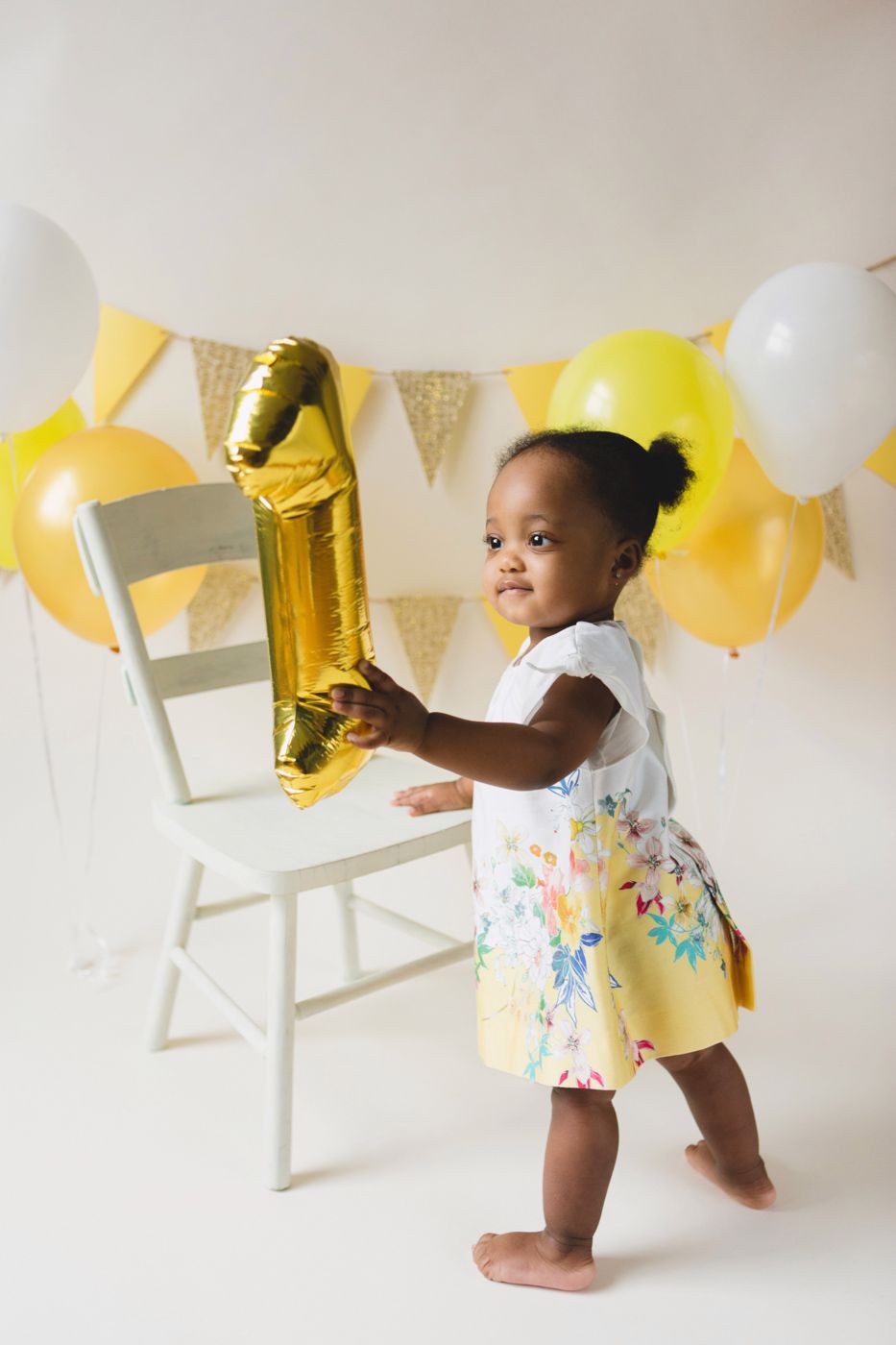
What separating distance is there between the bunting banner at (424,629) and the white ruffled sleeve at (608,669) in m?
1.09

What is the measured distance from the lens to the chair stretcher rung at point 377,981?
4.25 feet

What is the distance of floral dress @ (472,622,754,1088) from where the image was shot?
1048 mm

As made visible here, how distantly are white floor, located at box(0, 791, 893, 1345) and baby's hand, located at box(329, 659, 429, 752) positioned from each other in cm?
59

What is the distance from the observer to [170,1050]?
157 cm

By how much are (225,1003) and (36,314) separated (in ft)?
3.11

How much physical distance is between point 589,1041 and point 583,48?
1.67m

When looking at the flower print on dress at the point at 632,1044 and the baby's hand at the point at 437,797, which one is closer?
the flower print on dress at the point at 632,1044

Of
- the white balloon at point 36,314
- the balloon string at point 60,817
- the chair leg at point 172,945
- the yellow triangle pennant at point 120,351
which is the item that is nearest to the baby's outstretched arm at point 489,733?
the chair leg at point 172,945

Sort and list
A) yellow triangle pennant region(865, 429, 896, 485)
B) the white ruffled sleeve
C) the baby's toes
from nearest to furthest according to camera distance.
A: the white ruffled sleeve → the baby's toes → yellow triangle pennant region(865, 429, 896, 485)

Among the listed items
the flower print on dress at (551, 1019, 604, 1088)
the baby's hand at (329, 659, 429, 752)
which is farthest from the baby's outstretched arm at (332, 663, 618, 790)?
the flower print on dress at (551, 1019, 604, 1088)

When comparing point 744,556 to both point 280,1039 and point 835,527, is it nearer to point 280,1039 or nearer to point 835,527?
point 835,527

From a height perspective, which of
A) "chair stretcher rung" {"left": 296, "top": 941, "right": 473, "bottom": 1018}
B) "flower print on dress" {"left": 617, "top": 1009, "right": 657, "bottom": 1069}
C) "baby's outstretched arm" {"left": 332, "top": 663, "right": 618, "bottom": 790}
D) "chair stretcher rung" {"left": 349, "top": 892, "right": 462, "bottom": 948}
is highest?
"baby's outstretched arm" {"left": 332, "top": 663, "right": 618, "bottom": 790}

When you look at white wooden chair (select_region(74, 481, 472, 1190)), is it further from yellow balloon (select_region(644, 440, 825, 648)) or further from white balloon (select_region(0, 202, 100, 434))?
yellow balloon (select_region(644, 440, 825, 648))

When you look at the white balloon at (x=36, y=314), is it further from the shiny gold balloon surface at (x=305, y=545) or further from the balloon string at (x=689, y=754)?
the balloon string at (x=689, y=754)
